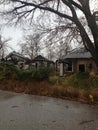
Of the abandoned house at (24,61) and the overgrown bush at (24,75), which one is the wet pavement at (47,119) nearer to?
the overgrown bush at (24,75)

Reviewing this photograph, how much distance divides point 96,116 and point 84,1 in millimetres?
9942

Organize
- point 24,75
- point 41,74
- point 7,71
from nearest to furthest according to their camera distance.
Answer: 1. point 41,74
2. point 24,75
3. point 7,71

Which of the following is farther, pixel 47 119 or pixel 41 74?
pixel 41 74

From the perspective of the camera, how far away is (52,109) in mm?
10469

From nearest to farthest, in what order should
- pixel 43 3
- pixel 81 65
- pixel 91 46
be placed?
pixel 91 46 < pixel 43 3 < pixel 81 65

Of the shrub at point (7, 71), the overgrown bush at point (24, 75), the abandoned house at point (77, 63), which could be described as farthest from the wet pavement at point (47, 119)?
the abandoned house at point (77, 63)

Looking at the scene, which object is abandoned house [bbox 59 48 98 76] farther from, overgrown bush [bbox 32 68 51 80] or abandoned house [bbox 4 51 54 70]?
abandoned house [bbox 4 51 54 70]

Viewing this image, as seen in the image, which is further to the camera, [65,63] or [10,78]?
[65,63]

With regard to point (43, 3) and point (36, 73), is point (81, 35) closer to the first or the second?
point (43, 3)

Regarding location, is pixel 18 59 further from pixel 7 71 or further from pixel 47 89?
pixel 47 89

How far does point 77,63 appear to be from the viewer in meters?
33.6

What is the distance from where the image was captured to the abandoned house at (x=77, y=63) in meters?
32.0

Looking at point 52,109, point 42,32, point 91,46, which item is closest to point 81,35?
point 91,46

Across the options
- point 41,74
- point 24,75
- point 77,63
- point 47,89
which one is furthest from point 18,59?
point 47,89
